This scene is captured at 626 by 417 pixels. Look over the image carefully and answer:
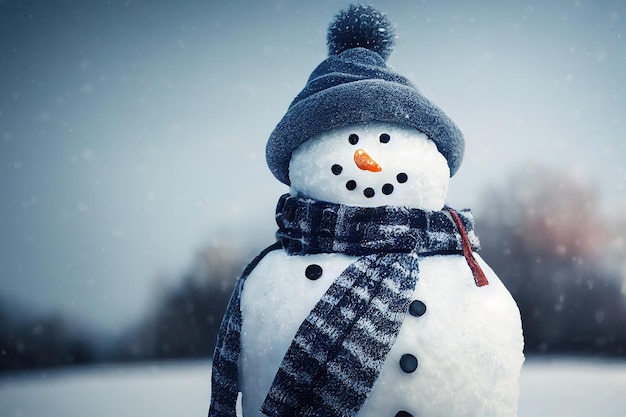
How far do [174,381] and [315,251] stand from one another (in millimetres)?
1441

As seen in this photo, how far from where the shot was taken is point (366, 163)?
1.07m

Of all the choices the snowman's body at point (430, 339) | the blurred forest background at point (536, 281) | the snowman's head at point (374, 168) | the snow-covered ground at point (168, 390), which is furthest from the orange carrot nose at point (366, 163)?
the blurred forest background at point (536, 281)

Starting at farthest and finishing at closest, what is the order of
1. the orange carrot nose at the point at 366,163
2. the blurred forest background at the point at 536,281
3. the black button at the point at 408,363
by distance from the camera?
the blurred forest background at the point at 536,281, the orange carrot nose at the point at 366,163, the black button at the point at 408,363

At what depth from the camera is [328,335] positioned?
96 centimetres

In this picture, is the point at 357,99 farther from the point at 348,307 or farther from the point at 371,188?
the point at 348,307

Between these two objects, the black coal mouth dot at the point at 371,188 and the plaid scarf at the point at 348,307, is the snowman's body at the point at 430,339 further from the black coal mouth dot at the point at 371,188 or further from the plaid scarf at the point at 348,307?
the black coal mouth dot at the point at 371,188

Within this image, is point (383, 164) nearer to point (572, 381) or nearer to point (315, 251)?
point (315, 251)

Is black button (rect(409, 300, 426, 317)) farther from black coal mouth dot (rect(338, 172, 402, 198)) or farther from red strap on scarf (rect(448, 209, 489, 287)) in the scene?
black coal mouth dot (rect(338, 172, 402, 198))

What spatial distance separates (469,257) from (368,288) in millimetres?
247

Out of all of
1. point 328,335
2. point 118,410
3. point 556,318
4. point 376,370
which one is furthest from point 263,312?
point 556,318

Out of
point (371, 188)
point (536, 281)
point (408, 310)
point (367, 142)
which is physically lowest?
point (536, 281)

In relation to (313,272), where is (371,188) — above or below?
above

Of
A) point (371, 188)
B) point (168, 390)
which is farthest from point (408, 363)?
point (168, 390)

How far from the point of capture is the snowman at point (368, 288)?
0.95 meters
